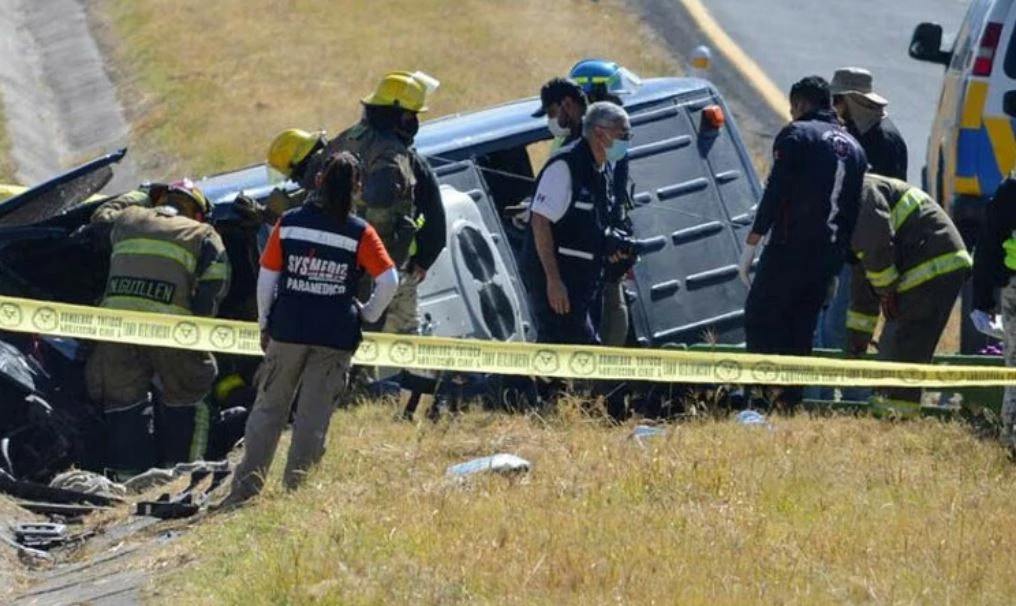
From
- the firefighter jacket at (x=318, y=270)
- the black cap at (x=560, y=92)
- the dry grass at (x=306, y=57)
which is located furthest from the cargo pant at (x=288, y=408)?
the dry grass at (x=306, y=57)

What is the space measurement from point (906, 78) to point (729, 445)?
16.2m

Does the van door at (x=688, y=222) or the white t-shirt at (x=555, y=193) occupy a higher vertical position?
the white t-shirt at (x=555, y=193)

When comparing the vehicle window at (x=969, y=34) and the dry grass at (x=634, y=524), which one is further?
the vehicle window at (x=969, y=34)

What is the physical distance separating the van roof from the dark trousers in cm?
234

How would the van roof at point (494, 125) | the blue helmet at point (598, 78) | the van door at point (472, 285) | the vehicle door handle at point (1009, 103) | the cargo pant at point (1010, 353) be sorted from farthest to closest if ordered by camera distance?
the vehicle door handle at point (1009, 103)
the van roof at point (494, 125)
the blue helmet at point (598, 78)
the van door at point (472, 285)
the cargo pant at point (1010, 353)

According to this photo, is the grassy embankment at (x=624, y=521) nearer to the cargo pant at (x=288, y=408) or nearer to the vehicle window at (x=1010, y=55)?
the cargo pant at (x=288, y=408)

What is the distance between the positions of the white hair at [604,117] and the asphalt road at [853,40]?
11584mm

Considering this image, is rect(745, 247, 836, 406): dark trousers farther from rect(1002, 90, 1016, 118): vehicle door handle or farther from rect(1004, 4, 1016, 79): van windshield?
rect(1004, 4, 1016, 79): van windshield

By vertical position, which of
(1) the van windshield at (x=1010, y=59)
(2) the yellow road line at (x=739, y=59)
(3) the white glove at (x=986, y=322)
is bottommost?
(2) the yellow road line at (x=739, y=59)

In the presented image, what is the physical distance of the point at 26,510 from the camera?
34.1 feet

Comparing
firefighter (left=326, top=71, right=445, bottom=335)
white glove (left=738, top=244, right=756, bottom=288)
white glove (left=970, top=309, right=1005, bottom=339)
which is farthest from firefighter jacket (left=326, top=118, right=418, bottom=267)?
white glove (left=970, top=309, right=1005, bottom=339)

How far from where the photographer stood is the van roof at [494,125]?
12789mm

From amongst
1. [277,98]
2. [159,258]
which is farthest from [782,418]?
[277,98]

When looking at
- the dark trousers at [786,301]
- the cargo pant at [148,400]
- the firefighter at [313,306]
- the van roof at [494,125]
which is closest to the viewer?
the firefighter at [313,306]
